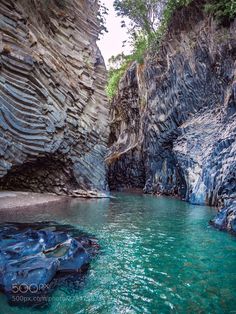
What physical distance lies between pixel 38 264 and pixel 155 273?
7.25 feet

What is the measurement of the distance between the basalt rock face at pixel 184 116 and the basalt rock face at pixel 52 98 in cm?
617

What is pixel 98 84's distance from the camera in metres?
25.0

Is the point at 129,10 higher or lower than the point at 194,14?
higher

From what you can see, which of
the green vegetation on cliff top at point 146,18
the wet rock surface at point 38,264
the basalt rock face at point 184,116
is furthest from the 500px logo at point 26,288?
the green vegetation on cliff top at point 146,18

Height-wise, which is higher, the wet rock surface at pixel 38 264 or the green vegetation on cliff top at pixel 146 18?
the green vegetation on cliff top at pixel 146 18

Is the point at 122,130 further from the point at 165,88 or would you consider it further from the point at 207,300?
the point at 207,300

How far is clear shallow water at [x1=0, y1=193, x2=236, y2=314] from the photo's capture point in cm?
438

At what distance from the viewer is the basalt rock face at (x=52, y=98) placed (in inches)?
628

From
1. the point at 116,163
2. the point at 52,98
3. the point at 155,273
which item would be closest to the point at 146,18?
the point at 116,163

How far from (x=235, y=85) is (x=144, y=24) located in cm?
1688

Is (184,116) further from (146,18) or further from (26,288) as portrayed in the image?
(26,288)

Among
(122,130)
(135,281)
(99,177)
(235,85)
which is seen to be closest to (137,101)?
(122,130)

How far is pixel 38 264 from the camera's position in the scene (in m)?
5.11

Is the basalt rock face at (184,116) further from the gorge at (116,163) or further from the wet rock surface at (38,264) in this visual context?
the wet rock surface at (38,264)
